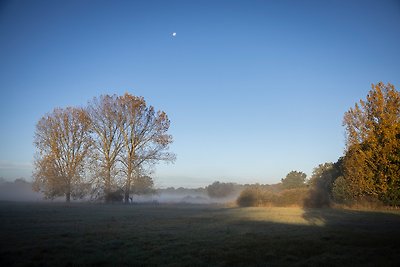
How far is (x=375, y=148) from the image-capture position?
30.5 m

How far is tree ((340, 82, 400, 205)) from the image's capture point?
28953 millimetres

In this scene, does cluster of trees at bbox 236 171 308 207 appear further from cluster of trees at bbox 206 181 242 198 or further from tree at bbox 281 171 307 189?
cluster of trees at bbox 206 181 242 198

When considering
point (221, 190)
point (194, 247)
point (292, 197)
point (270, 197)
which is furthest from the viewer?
point (221, 190)

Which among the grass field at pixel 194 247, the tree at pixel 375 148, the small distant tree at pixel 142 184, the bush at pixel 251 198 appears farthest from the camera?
A: the bush at pixel 251 198

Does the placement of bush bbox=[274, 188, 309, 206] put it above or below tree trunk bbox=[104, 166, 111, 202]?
below

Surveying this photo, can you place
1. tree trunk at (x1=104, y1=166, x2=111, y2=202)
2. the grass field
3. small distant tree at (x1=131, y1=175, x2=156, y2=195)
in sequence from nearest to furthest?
the grass field
tree trunk at (x1=104, y1=166, x2=111, y2=202)
small distant tree at (x1=131, y1=175, x2=156, y2=195)

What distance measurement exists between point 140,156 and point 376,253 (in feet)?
110

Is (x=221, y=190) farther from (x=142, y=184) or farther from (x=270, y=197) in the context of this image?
(x=142, y=184)

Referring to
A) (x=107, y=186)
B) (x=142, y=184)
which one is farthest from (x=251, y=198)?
(x=107, y=186)

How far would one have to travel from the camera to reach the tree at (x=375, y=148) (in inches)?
1140

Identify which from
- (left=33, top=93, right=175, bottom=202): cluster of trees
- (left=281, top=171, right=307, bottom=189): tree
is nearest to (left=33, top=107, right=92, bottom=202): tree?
(left=33, top=93, right=175, bottom=202): cluster of trees

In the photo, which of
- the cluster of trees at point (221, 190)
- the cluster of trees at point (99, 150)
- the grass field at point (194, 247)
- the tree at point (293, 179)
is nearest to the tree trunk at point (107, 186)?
the cluster of trees at point (99, 150)

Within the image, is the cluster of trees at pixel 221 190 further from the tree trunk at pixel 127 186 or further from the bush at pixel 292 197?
the tree trunk at pixel 127 186

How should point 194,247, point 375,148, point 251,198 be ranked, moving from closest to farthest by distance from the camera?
point 194,247 → point 375,148 → point 251,198
